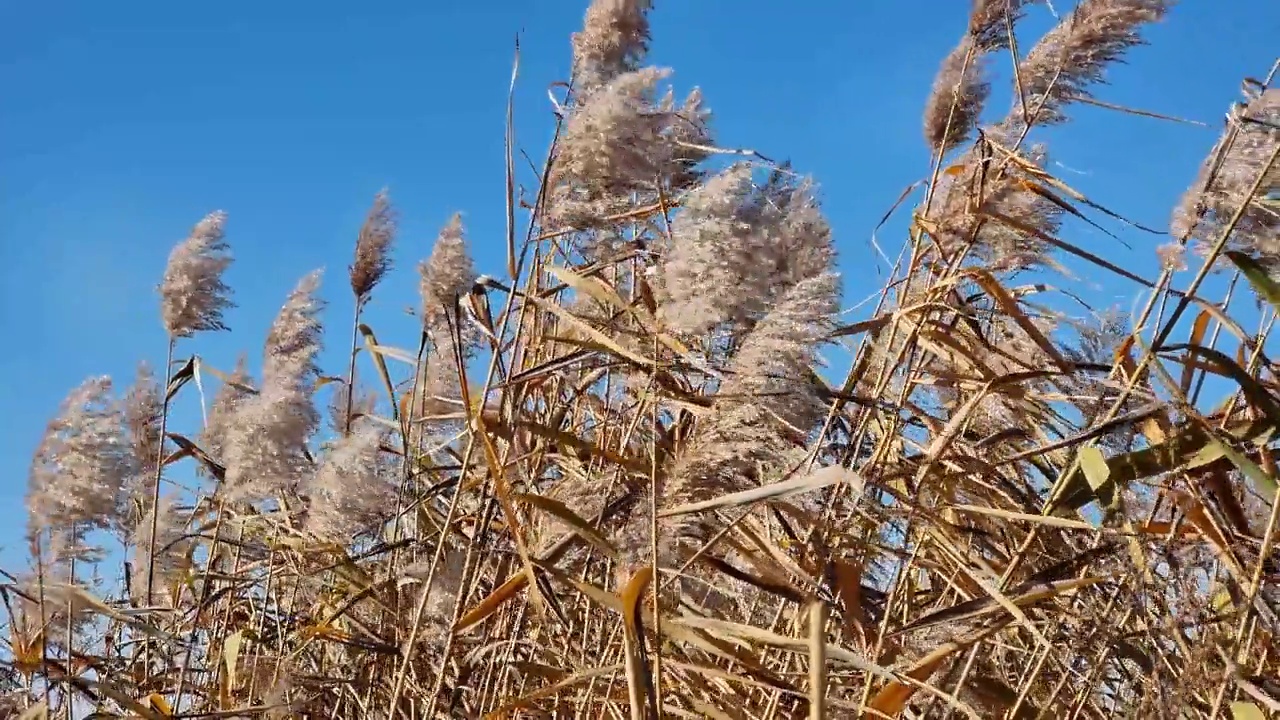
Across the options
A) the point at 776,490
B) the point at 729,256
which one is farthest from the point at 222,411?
the point at 776,490

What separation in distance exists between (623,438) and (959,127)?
1.01 m

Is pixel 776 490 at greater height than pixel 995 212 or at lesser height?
lesser

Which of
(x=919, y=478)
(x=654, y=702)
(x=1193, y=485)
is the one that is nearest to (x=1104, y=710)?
(x=1193, y=485)

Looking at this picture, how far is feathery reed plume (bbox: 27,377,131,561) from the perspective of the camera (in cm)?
252

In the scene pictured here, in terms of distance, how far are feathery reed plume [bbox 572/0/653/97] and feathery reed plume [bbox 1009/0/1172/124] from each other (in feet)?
2.70

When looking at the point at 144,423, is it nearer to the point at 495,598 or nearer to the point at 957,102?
the point at 495,598

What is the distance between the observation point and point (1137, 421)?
1643 millimetres

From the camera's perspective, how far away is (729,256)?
4.72ft

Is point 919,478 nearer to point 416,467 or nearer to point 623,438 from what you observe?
point 623,438

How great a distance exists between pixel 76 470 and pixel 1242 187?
2485mm

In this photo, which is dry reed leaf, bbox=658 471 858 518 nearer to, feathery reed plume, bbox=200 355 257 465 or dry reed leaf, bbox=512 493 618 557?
dry reed leaf, bbox=512 493 618 557

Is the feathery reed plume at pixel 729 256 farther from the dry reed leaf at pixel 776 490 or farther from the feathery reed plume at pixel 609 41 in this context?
the feathery reed plume at pixel 609 41

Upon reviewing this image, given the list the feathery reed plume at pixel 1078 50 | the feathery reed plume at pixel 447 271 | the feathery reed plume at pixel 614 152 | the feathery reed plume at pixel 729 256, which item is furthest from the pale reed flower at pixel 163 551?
the feathery reed plume at pixel 1078 50

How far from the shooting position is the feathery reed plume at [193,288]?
2.80m
